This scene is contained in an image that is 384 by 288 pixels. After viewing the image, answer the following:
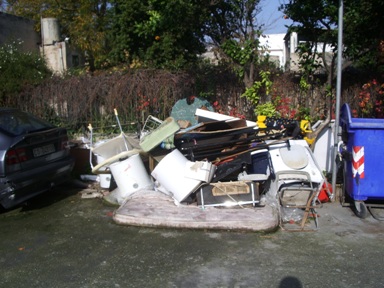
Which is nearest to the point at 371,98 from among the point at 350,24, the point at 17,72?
the point at 350,24

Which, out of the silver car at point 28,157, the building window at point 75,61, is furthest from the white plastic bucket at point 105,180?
the building window at point 75,61

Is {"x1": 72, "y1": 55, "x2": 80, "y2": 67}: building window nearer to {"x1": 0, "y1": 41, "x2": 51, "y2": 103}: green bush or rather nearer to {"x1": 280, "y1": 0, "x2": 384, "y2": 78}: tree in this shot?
{"x1": 0, "y1": 41, "x2": 51, "y2": 103}: green bush

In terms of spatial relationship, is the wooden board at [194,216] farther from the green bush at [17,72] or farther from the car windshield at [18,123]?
the green bush at [17,72]

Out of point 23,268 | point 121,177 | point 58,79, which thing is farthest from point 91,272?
point 58,79

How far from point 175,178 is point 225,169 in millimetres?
759

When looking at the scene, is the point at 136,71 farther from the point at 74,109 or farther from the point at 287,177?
Answer: the point at 287,177

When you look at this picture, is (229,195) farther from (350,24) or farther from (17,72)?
(17,72)

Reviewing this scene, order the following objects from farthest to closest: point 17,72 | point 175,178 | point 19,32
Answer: point 19,32 → point 17,72 → point 175,178

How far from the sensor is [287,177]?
5641 mm

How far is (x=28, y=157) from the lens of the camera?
5723 millimetres

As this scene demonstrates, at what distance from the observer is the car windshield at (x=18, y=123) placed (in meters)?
5.73

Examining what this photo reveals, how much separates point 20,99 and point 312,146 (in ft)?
23.1

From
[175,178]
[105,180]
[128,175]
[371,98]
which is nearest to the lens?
[175,178]

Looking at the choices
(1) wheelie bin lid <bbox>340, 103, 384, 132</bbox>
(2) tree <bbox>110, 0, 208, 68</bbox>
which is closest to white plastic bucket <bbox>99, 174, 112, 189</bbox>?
(1) wheelie bin lid <bbox>340, 103, 384, 132</bbox>
